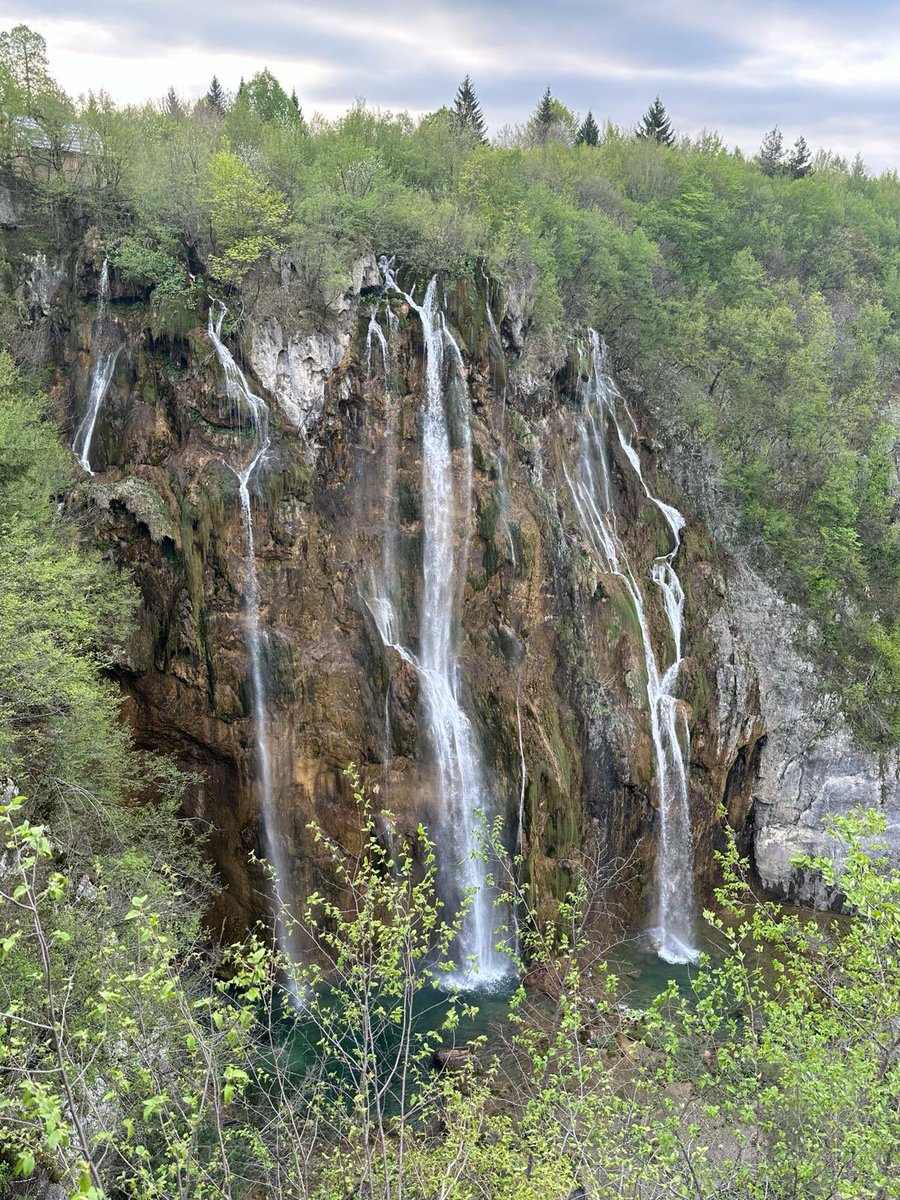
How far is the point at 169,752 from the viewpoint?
57.3ft

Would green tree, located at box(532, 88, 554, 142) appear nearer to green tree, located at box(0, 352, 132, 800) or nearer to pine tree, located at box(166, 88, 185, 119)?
pine tree, located at box(166, 88, 185, 119)

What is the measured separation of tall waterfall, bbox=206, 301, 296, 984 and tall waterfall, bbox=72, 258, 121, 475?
8.91ft

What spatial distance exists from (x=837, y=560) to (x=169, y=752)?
21.0 meters

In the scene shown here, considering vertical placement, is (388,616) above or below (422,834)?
above

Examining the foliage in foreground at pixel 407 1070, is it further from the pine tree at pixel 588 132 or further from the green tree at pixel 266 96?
the pine tree at pixel 588 132

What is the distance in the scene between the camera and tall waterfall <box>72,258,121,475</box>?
18453 millimetres

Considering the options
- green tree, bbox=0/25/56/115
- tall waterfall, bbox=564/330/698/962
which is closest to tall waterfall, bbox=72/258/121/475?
green tree, bbox=0/25/56/115

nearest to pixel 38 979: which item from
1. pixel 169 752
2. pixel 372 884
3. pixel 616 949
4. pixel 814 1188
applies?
pixel 372 884

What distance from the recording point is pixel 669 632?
2275 centimetres

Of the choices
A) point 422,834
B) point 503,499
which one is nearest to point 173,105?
point 503,499

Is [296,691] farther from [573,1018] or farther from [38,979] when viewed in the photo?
[573,1018]

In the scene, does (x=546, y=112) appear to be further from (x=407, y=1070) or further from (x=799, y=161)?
(x=407, y=1070)

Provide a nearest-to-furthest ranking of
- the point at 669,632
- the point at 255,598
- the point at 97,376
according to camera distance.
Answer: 1. the point at 255,598
2. the point at 97,376
3. the point at 669,632

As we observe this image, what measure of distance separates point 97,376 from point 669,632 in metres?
17.1
